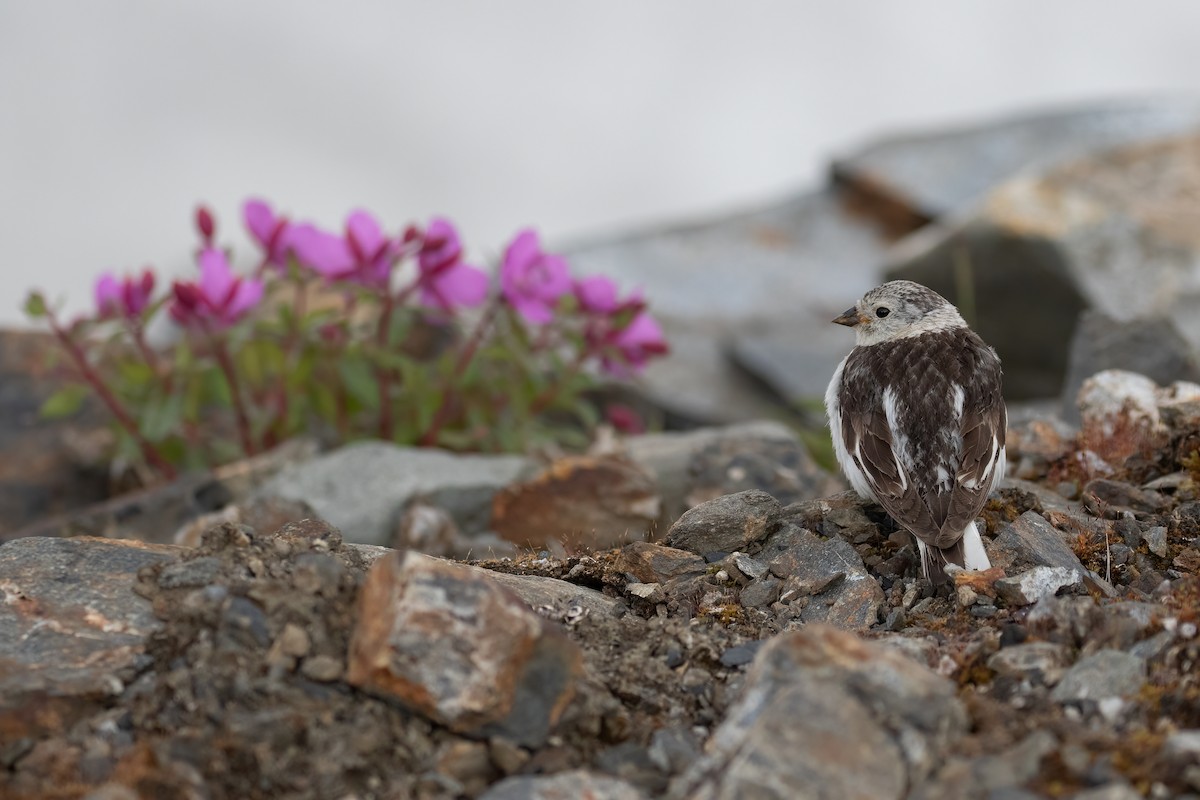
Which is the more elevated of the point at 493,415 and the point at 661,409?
the point at 493,415

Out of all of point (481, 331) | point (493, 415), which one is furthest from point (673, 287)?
point (481, 331)

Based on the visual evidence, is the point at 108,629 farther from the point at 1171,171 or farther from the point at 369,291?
the point at 1171,171

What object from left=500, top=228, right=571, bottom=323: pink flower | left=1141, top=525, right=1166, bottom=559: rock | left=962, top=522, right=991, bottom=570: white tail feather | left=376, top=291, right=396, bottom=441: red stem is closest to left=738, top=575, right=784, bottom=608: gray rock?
left=962, top=522, right=991, bottom=570: white tail feather

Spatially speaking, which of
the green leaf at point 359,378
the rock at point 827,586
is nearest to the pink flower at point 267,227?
the green leaf at point 359,378

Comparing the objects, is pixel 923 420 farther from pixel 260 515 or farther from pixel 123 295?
pixel 123 295

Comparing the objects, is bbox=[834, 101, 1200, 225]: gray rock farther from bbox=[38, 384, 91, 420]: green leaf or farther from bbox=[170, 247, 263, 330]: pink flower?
bbox=[38, 384, 91, 420]: green leaf

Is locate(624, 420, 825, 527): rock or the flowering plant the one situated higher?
the flowering plant
